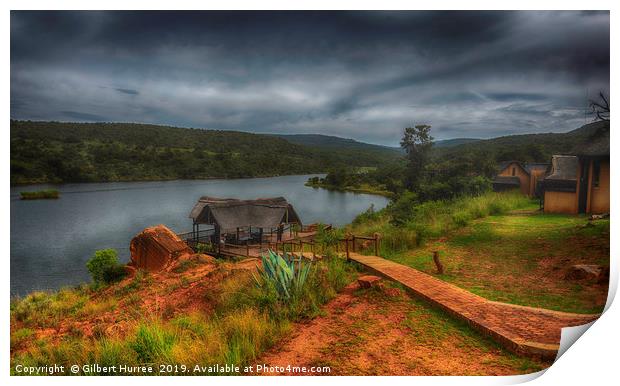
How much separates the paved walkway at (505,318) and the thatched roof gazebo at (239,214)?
8.60 meters

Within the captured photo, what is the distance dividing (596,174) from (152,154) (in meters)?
5.88

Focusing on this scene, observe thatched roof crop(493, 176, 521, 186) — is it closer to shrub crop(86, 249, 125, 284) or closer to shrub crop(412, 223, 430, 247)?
shrub crop(412, 223, 430, 247)

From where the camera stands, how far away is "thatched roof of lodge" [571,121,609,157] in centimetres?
390

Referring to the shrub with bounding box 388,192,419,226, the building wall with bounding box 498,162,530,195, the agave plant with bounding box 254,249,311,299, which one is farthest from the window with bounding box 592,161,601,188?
the agave plant with bounding box 254,249,311,299

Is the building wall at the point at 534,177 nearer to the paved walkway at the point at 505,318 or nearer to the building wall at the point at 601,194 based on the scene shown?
the building wall at the point at 601,194

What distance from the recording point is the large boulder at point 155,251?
27.2 ft

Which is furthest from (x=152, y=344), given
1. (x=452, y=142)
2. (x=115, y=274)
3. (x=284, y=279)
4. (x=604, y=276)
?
(x=115, y=274)

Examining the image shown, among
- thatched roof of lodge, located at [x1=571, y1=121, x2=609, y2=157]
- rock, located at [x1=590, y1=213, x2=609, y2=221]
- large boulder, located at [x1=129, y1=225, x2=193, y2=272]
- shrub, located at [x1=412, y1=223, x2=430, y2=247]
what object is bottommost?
large boulder, located at [x1=129, y1=225, x2=193, y2=272]

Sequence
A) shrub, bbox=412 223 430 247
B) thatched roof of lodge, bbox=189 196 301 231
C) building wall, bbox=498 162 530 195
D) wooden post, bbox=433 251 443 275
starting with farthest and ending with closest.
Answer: thatched roof of lodge, bbox=189 196 301 231, shrub, bbox=412 223 430 247, building wall, bbox=498 162 530 195, wooden post, bbox=433 251 443 275

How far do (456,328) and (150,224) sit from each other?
5.88m

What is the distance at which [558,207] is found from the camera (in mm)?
4480

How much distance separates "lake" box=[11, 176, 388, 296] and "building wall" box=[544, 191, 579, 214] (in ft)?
14.5
